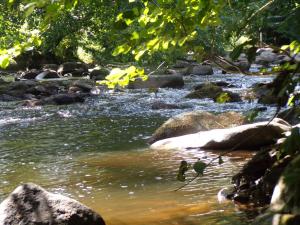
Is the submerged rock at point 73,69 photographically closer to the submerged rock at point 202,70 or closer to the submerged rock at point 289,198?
the submerged rock at point 202,70

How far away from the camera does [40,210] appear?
425 centimetres

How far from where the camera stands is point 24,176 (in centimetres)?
708

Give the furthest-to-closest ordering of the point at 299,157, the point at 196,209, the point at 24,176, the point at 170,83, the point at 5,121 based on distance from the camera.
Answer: the point at 170,83 → the point at 5,121 → the point at 24,176 → the point at 196,209 → the point at 299,157

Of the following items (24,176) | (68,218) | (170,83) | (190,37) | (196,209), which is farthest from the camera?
(170,83)

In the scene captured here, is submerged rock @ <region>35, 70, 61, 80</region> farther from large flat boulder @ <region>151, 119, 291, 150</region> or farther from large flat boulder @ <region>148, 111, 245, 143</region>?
large flat boulder @ <region>151, 119, 291, 150</region>

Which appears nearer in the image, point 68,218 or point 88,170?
point 68,218

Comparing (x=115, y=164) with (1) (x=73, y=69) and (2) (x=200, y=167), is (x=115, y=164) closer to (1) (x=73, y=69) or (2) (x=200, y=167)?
(2) (x=200, y=167)

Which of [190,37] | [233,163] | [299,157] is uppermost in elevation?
[190,37]

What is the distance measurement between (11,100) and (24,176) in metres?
10.5

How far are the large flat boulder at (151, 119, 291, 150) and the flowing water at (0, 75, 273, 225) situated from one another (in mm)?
242

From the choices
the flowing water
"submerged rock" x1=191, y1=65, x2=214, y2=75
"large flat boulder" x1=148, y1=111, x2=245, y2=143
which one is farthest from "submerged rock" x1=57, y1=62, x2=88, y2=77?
"large flat boulder" x1=148, y1=111, x2=245, y2=143

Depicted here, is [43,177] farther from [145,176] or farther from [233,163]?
[233,163]

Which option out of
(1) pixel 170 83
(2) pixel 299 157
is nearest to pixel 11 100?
(1) pixel 170 83

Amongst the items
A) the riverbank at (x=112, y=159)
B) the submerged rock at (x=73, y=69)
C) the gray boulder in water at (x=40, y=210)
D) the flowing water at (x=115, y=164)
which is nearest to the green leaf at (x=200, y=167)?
the riverbank at (x=112, y=159)
